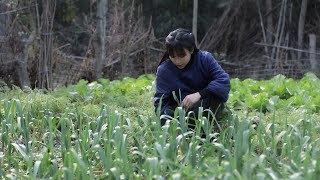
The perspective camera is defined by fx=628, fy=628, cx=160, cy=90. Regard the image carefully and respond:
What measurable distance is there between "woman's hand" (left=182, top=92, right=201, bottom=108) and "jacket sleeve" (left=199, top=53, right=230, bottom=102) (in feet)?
0.28

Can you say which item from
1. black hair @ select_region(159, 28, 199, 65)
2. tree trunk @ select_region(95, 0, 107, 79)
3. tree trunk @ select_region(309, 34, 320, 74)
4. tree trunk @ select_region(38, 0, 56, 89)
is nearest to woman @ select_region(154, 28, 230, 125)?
black hair @ select_region(159, 28, 199, 65)

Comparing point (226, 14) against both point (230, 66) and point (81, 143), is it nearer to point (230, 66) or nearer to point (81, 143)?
point (230, 66)

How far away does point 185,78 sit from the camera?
430 cm

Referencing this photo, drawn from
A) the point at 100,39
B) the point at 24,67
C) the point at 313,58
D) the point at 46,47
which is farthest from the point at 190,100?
the point at 313,58

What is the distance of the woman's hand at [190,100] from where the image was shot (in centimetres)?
403

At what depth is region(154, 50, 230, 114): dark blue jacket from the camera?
4.25 metres

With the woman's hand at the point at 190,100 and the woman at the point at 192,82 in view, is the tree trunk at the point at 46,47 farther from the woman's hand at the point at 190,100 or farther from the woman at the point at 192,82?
the woman's hand at the point at 190,100

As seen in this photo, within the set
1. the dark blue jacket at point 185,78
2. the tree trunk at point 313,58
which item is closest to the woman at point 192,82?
the dark blue jacket at point 185,78

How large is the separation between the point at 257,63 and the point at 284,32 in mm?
1132

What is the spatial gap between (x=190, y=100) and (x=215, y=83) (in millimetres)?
224

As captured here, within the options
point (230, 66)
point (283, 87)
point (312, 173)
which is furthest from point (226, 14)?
point (312, 173)

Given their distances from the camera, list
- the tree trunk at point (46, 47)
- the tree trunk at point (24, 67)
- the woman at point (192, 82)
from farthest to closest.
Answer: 1. the tree trunk at point (24, 67)
2. the tree trunk at point (46, 47)
3. the woman at point (192, 82)

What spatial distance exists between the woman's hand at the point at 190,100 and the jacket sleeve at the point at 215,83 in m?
0.09

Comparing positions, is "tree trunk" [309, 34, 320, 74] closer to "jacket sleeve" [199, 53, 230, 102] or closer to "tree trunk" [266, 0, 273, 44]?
"tree trunk" [266, 0, 273, 44]
